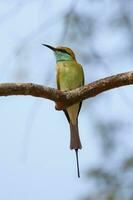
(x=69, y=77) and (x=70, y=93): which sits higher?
(x=69, y=77)

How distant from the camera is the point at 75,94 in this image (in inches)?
62.6

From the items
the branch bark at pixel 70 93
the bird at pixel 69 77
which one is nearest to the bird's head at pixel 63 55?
the bird at pixel 69 77

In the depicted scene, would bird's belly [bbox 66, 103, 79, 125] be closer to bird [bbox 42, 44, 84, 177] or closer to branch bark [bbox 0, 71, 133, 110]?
bird [bbox 42, 44, 84, 177]

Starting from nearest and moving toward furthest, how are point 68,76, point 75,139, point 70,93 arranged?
point 70,93
point 75,139
point 68,76

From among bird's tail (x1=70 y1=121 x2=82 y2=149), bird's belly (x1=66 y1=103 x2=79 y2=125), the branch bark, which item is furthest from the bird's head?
the branch bark

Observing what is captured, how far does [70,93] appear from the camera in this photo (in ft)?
5.22

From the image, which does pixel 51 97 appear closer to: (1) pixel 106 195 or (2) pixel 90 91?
(2) pixel 90 91

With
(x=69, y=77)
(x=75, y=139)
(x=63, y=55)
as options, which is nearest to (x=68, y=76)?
(x=69, y=77)

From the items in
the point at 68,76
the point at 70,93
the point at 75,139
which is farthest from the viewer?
the point at 68,76

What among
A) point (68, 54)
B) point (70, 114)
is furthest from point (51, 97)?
point (68, 54)

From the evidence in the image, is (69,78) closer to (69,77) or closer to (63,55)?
(69,77)

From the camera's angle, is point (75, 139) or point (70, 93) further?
point (75, 139)

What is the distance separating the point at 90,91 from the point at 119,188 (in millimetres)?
306

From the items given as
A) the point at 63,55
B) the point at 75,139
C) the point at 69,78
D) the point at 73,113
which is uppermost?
the point at 63,55
